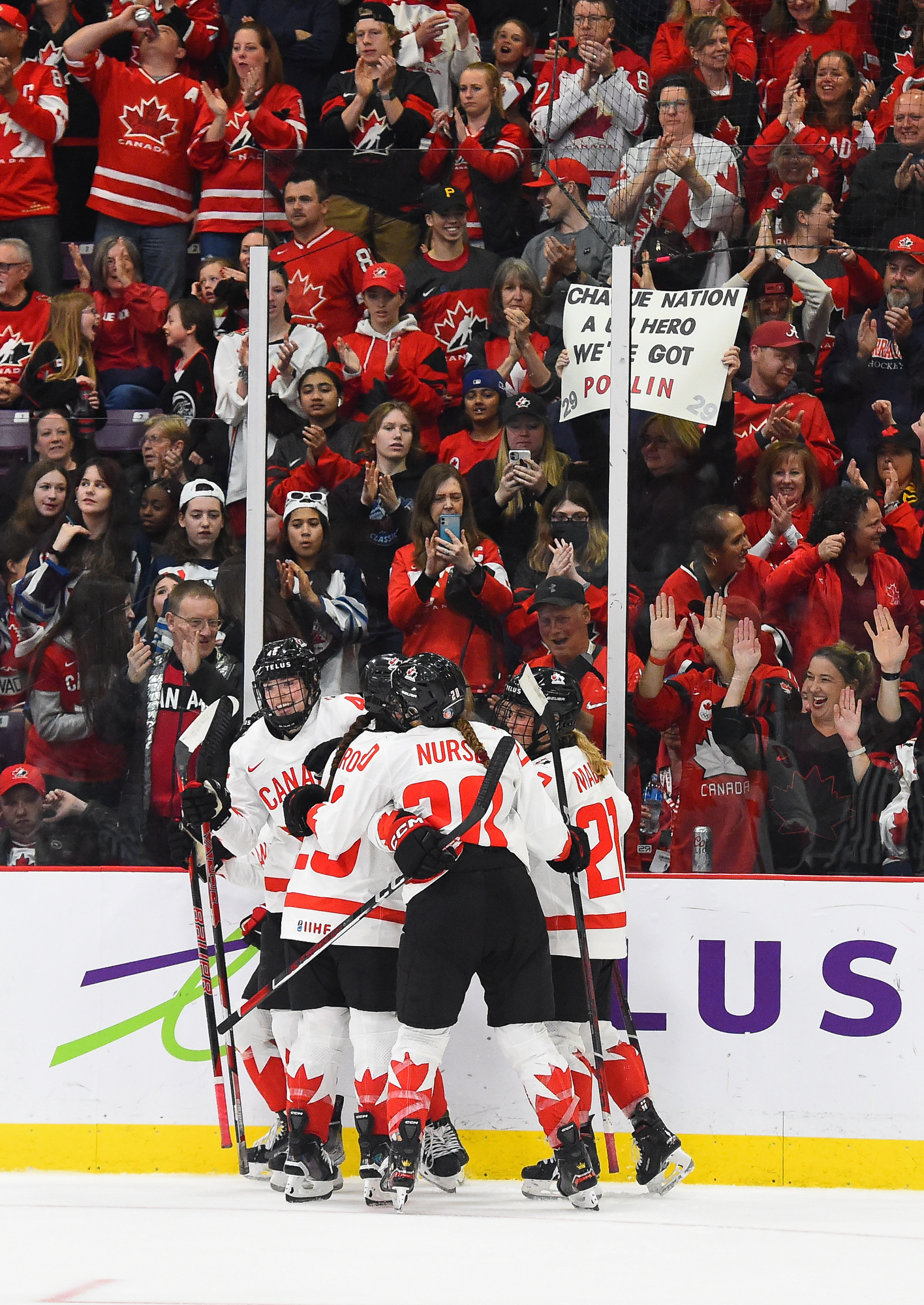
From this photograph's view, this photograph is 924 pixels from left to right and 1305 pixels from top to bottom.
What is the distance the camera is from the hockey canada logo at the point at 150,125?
19.5 feet

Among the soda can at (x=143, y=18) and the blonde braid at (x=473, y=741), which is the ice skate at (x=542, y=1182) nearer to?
the blonde braid at (x=473, y=741)

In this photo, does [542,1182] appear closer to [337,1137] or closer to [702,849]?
[337,1137]

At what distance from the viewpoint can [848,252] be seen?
4895 millimetres

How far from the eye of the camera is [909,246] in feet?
16.2

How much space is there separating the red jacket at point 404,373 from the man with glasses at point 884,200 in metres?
1.36

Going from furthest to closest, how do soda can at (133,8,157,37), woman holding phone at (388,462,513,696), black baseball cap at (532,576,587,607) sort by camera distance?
1. soda can at (133,8,157,37)
2. woman holding phone at (388,462,513,696)
3. black baseball cap at (532,576,587,607)

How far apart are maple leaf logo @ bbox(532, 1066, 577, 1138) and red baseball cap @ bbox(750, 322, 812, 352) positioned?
242cm

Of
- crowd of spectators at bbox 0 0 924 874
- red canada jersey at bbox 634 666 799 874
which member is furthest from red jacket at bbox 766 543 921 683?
red canada jersey at bbox 634 666 799 874

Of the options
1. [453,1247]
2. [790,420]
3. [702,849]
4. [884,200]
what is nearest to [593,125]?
[884,200]

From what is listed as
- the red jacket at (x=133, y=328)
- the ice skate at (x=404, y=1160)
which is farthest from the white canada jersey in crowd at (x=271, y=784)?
the red jacket at (x=133, y=328)

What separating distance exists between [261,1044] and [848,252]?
3.05 meters

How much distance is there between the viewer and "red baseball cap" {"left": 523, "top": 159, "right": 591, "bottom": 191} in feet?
15.8

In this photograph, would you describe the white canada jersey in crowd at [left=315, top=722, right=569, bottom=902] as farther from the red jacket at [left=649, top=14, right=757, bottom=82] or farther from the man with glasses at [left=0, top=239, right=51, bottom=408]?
the red jacket at [left=649, top=14, right=757, bottom=82]

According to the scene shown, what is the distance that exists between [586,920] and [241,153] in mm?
3433
